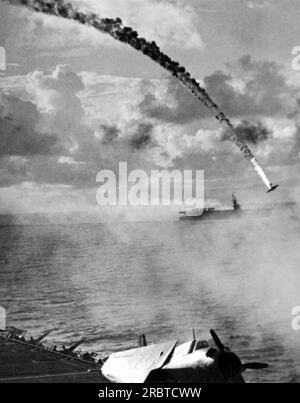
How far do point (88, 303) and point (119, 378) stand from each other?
45.1 metres

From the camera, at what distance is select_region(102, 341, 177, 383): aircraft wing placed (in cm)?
3591

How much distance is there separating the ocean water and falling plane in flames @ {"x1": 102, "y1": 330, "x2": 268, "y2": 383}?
17288 millimetres

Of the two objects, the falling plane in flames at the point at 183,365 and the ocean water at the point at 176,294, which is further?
the ocean water at the point at 176,294

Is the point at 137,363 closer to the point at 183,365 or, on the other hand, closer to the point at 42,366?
the point at 183,365

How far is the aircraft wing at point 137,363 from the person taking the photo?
35906 mm

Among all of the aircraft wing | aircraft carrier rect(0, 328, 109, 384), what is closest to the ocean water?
aircraft carrier rect(0, 328, 109, 384)

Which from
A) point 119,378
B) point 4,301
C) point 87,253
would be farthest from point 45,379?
point 87,253

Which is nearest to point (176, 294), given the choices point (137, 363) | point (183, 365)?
point (137, 363)

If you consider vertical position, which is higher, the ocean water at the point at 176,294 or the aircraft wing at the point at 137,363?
the ocean water at the point at 176,294

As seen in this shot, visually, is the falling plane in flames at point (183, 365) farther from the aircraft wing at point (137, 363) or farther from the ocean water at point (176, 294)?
the ocean water at point (176, 294)

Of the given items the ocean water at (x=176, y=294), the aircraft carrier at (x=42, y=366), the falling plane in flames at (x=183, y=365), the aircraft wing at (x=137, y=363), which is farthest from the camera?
the ocean water at (x=176, y=294)

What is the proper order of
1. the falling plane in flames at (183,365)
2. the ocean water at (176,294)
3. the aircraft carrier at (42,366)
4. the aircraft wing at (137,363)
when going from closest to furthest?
the falling plane in flames at (183,365) → the aircraft wing at (137,363) → the aircraft carrier at (42,366) → the ocean water at (176,294)

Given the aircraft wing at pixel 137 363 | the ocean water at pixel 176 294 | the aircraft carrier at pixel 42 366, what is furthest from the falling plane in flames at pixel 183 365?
the ocean water at pixel 176 294
